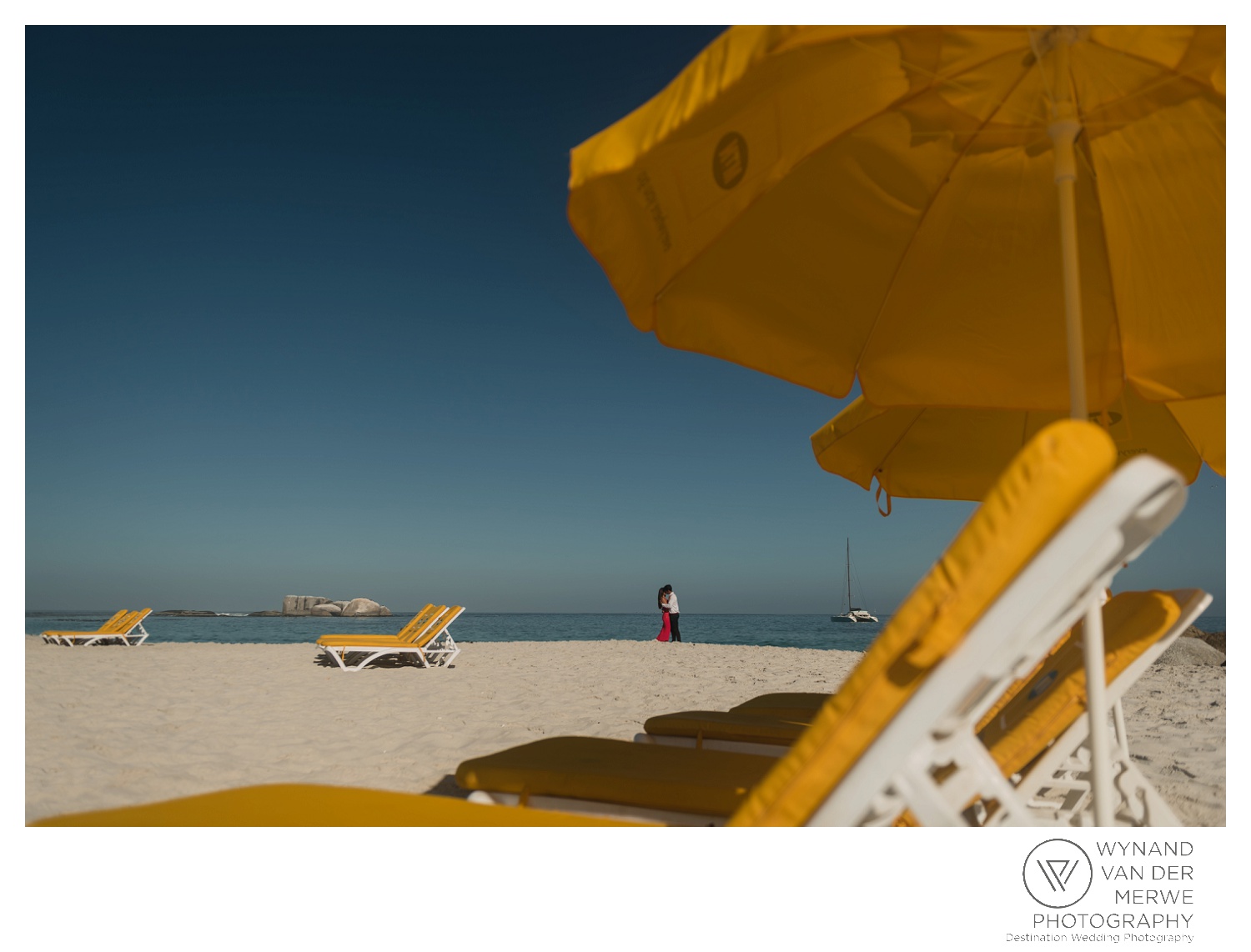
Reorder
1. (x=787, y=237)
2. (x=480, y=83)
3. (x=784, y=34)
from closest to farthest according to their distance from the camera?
(x=784, y=34) → (x=787, y=237) → (x=480, y=83)

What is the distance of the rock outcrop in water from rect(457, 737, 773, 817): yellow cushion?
63.8m

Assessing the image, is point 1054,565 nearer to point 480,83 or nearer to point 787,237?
point 787,237

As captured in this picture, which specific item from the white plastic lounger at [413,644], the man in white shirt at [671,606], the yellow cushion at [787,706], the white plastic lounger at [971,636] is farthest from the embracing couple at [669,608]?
the white plastic lounger at [971,636]

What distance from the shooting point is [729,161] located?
2082 mm

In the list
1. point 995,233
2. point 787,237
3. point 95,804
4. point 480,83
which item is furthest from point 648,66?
point 480,83

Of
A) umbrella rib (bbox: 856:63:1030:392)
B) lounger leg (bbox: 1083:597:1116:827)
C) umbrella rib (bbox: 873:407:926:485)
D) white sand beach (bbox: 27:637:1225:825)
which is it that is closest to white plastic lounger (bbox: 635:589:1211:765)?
lounger leg (bbox: 1083:597:1116:827)

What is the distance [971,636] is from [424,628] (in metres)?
10.2

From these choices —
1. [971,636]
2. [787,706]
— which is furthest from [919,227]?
[787,706]

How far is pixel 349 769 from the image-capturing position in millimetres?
4211

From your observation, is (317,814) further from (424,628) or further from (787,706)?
(424,628)

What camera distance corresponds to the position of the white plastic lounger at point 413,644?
991cm

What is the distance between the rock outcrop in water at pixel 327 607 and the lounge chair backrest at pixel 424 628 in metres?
55.2

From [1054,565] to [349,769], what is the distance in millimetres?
4230
